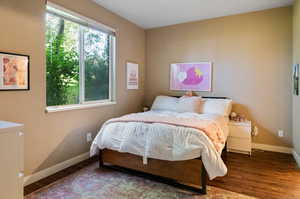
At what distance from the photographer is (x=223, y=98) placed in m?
3.83

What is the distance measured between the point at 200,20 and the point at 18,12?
3.23 m

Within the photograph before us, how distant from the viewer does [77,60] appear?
9.75ft

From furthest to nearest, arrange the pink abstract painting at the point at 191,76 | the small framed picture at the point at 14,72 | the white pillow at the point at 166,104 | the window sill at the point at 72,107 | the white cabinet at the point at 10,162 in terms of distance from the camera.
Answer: the pink abstract painting at the point at 191,76 < the white pillow at the point at 166,104 < the window sill at the point at 72,107 < the small framed picture at the point at 14,72 < the white cabinet at the point at 10,162

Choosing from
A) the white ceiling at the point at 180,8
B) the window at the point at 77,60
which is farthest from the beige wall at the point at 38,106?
the white ceiling at the point at 180,8

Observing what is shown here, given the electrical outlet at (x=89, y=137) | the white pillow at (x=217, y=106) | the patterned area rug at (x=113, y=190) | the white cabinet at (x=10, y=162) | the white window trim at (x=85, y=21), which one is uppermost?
the white window trim at (x=85, y=21)

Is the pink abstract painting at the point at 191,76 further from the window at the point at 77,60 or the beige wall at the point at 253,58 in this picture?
the window at the point at 77,60

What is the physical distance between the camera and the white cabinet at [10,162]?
4.38 ft

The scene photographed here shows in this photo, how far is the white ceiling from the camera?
313cm

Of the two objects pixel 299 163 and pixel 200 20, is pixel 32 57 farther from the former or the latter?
pixel 299 163

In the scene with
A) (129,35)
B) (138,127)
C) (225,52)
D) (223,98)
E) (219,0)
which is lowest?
(138,127)

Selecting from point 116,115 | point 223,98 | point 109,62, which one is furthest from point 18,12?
point 223,98

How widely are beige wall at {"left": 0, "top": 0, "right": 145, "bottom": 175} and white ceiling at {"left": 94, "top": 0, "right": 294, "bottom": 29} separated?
39 centimetres

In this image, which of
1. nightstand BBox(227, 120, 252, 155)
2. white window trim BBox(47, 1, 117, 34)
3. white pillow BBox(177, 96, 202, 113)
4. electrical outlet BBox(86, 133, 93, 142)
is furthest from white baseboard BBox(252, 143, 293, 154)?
white window trim BBox(47, 1, 117, 34)

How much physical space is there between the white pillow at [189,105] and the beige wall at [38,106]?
146cm
